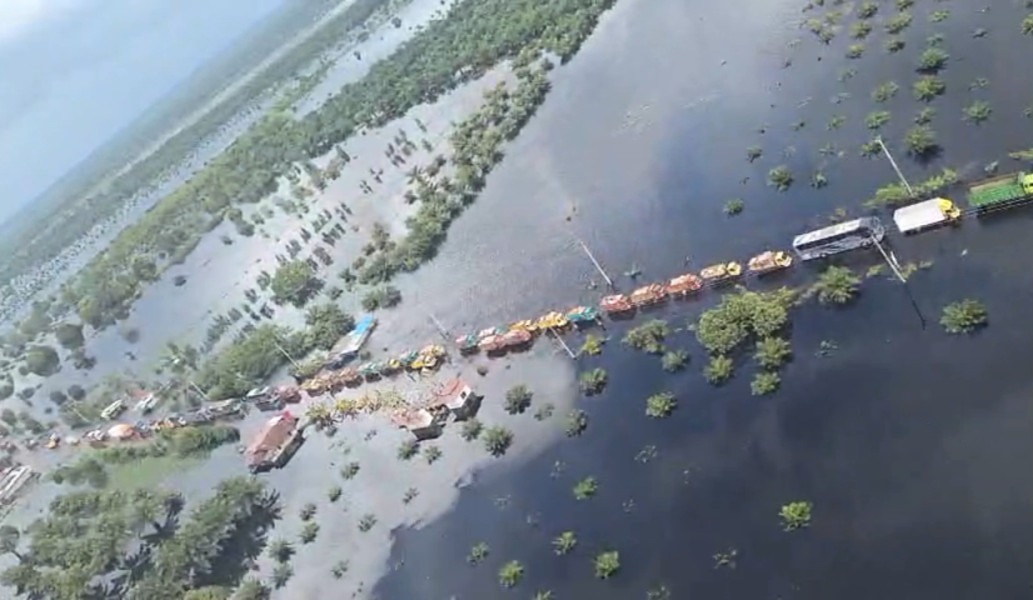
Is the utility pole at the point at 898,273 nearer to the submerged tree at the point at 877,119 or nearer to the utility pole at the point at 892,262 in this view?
the utility pole at the point at 892,262

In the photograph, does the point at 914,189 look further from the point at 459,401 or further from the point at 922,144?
the point at 459,401

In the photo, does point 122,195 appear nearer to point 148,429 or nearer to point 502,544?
point 148,429

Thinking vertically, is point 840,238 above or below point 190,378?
below

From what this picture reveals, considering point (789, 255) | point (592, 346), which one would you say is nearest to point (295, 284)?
point (592, 346)

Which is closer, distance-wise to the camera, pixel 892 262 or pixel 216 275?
pixel 892 262

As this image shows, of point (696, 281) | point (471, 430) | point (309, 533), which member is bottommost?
point (696, 281)

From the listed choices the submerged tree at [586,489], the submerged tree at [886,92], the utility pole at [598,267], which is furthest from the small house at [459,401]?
the submerged tree at [886,92]

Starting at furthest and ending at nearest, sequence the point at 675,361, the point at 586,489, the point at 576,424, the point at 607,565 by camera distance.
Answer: the point at 675,361
the point at 576,424
the point at 586,489
the point at 607,565
